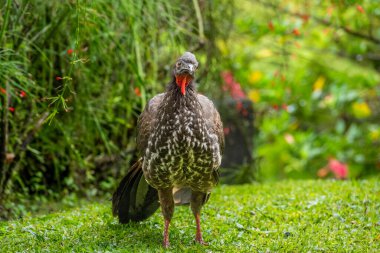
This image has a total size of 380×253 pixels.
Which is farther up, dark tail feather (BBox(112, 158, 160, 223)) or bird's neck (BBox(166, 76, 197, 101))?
bird's neck (BBox(166, 76, 197, 101))

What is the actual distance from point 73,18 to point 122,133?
2.45 m

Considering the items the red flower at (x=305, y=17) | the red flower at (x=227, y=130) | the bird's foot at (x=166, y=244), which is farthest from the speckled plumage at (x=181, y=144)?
the red flower at (x=305, y=17)

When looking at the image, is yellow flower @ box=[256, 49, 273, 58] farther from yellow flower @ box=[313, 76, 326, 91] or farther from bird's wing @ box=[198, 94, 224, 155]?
bird's wing @ box=[198, 94, 224, 155]

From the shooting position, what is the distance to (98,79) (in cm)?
754

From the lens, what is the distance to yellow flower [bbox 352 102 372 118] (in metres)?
11.8

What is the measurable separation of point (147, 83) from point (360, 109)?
5.47 meters

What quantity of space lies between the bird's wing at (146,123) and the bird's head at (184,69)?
0.47 meters

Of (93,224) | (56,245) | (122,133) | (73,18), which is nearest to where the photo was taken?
(56,245)

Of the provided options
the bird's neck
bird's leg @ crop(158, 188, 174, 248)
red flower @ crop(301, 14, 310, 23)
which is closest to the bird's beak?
the bird's neck

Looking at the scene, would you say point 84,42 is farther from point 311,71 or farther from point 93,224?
point 311,71

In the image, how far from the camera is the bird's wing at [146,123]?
5379 millimetres

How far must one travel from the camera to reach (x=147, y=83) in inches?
304

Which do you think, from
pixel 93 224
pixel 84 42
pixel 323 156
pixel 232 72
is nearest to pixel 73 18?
pixel 84 42

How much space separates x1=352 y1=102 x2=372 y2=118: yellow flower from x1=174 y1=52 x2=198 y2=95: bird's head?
292 inches
